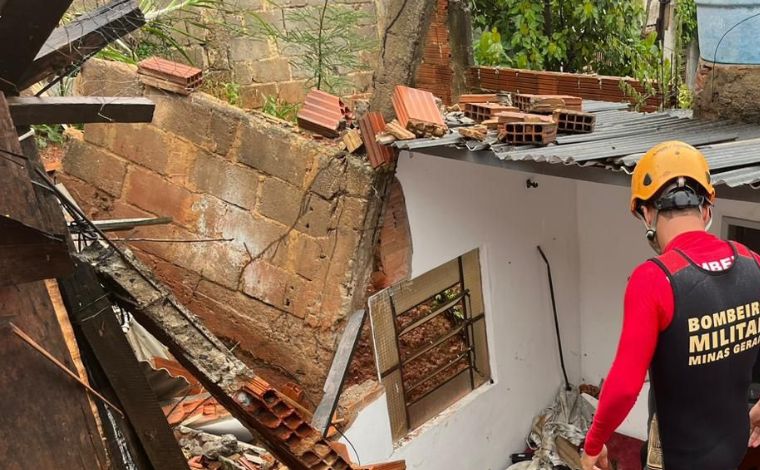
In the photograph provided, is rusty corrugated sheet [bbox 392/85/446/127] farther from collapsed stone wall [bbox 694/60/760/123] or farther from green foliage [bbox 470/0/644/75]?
green foliage [bbox 470/0/644/75]

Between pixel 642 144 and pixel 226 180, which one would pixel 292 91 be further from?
pixel 642 144

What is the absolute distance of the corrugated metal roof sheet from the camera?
3764 millimetres

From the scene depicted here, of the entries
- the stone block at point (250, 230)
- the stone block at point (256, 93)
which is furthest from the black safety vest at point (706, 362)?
the stone block at point (256, 93)

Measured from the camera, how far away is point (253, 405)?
11.8 feet

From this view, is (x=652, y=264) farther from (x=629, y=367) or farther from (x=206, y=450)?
(x=206, y=450)

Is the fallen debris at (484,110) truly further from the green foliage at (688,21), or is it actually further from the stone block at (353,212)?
the green foliage at (688,21)

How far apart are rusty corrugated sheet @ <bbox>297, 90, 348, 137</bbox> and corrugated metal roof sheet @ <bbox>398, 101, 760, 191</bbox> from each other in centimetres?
69

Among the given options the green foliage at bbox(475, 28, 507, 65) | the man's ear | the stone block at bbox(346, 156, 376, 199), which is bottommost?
the stone block at bbox(346, 156, 376, 199)

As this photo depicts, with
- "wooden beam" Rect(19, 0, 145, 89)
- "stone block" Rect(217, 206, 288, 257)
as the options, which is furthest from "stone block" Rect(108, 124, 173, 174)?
"wooden beam" Rect(19, 0, 145, 89)

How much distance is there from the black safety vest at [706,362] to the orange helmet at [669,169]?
0.26 metres

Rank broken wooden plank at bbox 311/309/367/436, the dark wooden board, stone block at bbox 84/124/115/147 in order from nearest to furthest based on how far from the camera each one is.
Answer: the dark wooden board < broken wooden plank at bbox 311/309/367/436 < stone block at bbox 84/124/115/147

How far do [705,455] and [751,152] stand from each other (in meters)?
1.78

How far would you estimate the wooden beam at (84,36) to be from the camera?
9.25 feet

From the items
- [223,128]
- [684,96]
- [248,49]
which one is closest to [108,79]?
[223,128]
